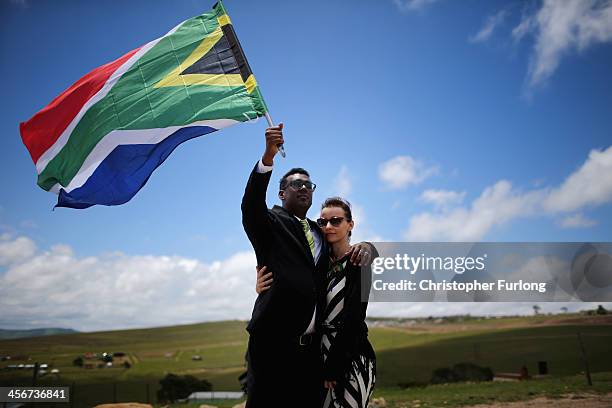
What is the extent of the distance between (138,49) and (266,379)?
4.08 meters

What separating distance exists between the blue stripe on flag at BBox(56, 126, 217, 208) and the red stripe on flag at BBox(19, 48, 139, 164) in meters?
0.79

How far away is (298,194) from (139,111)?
248 centimetres

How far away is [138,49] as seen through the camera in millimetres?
5758

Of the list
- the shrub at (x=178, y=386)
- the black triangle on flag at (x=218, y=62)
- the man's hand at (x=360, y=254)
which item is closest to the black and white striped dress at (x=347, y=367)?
the man's hand at (x=360, y=254)

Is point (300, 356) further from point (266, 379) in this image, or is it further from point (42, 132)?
point (42, 132)

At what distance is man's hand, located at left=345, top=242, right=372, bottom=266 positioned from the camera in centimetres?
362

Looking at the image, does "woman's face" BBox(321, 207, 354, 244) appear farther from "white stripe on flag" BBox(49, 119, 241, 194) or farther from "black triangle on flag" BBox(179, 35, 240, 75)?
"black triangle on flag" BBox(179, 35, 240, 75)

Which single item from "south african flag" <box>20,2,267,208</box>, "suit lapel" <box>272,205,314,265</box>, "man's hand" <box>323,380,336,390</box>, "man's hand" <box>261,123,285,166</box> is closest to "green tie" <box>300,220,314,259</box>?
"suit lapel" <box>272,205,314,265</box>

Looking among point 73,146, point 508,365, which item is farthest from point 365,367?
point 508,365

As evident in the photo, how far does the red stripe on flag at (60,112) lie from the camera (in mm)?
5668

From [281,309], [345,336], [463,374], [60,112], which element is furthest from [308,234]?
[463,374]

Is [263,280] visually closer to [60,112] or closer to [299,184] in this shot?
[299,184]

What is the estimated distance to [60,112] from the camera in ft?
19.0

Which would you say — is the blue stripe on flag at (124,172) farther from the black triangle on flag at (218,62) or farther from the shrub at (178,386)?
the shrub at (178,386)
